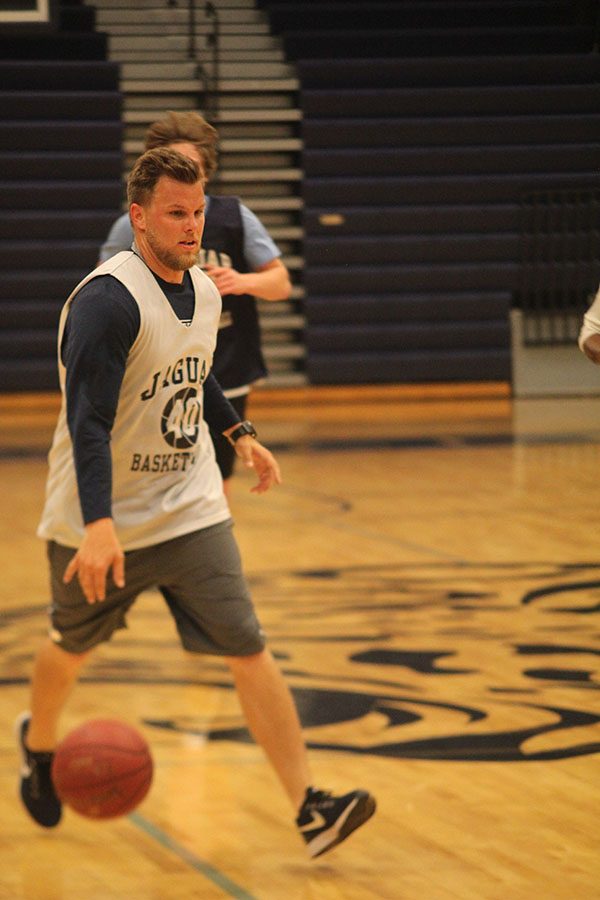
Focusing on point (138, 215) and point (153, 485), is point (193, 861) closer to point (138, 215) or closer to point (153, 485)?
point (153, 485)

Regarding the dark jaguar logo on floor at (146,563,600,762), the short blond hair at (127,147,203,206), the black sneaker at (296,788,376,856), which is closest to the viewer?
the short blond hair at (127,147,203,206)

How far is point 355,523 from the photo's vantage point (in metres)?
6.84

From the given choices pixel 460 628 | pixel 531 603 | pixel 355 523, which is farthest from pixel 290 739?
pixel 355 523

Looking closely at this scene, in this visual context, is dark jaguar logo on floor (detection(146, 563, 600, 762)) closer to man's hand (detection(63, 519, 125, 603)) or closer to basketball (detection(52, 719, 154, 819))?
basketball (detection(52, 719, 154, 819))

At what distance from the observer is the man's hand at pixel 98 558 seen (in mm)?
2574

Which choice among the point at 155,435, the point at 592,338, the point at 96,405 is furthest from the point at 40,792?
the point at 592,338

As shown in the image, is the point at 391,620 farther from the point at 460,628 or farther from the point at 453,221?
the point at 453,221

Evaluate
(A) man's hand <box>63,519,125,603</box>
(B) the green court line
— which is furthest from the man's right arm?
(B) the green court line

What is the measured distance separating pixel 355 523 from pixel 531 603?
1806 millimetres

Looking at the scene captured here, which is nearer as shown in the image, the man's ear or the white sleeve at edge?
the man's ear

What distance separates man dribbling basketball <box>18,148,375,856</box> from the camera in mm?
2658

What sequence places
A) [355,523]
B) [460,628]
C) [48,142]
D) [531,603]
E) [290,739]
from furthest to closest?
1. [48,142]
2. [355,523]
3. [531,603]
4. [460,628]
5. [290,739]

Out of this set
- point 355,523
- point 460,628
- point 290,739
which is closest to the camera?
point 290,739

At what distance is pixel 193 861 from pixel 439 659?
1.69 meters
